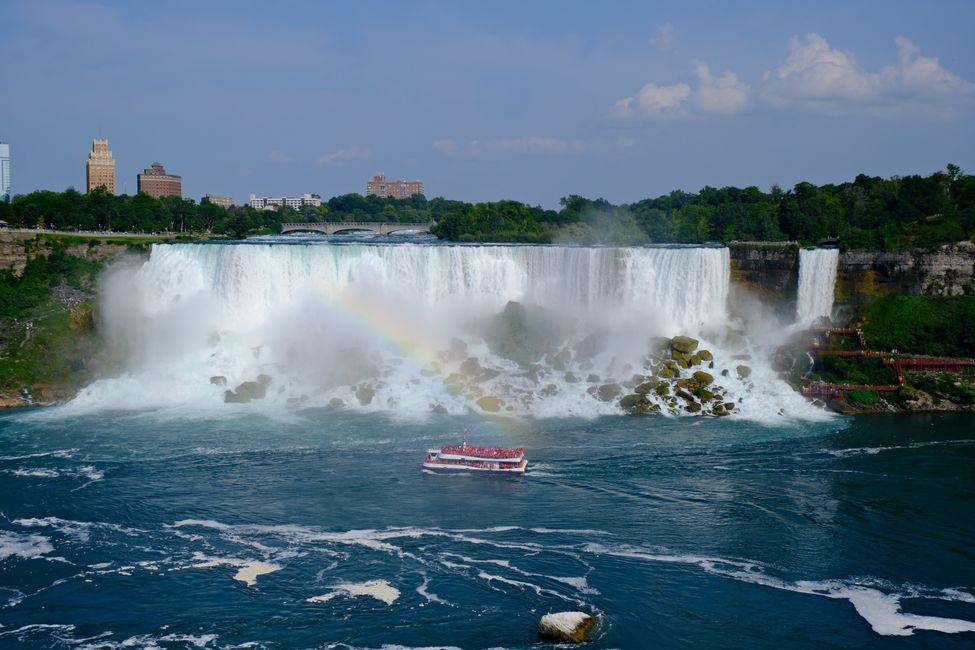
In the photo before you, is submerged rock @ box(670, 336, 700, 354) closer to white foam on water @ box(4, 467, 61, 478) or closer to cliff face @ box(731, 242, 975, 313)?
cliff face @ box(731, 242, 975, 313)

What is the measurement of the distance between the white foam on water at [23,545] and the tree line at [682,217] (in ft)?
132

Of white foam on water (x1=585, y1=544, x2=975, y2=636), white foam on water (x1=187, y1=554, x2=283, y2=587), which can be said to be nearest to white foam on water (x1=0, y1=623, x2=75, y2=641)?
white foam on water (x1=187, y1=554, x2=283, y2=587)

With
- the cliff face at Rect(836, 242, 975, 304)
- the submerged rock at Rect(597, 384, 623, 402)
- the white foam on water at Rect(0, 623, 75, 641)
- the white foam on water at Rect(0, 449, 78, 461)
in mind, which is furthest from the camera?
the cliff face at Rect(836, 242, 975, 304)

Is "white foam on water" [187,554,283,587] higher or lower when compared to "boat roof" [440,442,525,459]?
lower

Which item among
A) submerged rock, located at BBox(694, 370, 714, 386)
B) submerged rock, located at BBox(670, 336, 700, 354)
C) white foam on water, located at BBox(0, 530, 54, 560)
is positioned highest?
submerged rock, located at BBox(670, 336, 700, 354)

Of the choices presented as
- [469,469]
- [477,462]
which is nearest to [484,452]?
[477,462]

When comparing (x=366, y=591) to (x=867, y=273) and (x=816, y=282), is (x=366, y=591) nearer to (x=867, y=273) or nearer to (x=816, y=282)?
(x=816, y=282)

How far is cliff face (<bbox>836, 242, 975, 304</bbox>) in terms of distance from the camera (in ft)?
158

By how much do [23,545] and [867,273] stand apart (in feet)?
132

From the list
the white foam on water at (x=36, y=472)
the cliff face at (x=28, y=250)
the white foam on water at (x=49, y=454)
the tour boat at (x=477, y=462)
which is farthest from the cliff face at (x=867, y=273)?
the cliff face at (x=28, y=250)

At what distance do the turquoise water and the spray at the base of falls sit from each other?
5395 mm

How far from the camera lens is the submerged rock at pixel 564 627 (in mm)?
20359

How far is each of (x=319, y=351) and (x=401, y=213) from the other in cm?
8715

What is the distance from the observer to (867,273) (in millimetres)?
49469
